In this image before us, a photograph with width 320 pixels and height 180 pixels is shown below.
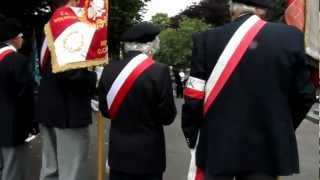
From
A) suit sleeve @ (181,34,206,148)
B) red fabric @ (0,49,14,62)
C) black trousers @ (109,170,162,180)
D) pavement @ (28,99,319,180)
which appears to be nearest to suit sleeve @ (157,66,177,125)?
black trousers @ (109,170,162,180)

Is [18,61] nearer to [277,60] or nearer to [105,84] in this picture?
[105,84]

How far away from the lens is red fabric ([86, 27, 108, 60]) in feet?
18.4

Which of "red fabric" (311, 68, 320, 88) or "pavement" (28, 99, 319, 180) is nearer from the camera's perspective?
"red fabric" (311, 68, 320, 88)

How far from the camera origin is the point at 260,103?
4.07 meters

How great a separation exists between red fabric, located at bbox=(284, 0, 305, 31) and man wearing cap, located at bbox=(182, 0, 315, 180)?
1835mm

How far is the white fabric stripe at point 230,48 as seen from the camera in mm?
4094

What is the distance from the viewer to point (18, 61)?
19.5 feet

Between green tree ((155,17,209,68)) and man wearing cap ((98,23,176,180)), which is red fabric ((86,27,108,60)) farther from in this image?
green tree ((155,17,209,68))

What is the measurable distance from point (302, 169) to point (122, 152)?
5.00 meters

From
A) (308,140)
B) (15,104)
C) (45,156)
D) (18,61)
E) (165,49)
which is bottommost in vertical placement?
(165,49)

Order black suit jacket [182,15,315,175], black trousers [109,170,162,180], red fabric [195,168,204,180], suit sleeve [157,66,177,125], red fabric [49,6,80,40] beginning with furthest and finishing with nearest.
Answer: red fabric [49,6,80,40], black trousers [109,170,162,180], suit sleeve [157,66,177,125], red fabric [195,168,204,180], black suit jacket [182,15,315,175]

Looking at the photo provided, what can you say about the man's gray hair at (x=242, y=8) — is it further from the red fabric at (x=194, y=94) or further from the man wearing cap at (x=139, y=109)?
the man wearing cap at (x=139, y=109)

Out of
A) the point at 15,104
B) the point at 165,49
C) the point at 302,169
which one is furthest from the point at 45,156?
the point at 165,49

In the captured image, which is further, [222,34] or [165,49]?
[165,49]
